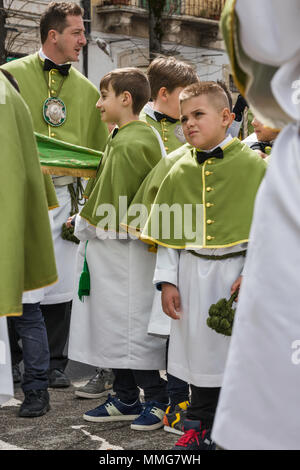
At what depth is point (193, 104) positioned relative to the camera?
12.5 feet

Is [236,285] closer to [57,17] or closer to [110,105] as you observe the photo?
[110,105]

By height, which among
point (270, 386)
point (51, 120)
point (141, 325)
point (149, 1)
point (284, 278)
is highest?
point (149, 1)

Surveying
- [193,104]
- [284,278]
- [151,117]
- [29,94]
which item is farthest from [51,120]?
[284,278]

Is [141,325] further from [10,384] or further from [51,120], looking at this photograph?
[51,120]

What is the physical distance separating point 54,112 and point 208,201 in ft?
6.29

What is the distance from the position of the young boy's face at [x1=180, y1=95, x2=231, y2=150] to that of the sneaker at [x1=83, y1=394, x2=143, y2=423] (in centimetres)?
141

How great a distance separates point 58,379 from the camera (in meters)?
5.22

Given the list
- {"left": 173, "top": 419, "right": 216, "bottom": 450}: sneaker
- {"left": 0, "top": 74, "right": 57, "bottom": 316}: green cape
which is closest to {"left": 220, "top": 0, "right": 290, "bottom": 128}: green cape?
{"left": 0, "top": 74, "right": 57, "bottom": 316}: green cape

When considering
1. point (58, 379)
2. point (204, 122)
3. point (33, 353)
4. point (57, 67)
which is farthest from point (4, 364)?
point (57, 67)

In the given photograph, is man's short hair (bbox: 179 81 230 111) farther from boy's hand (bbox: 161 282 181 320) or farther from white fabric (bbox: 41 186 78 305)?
white fabric (bbox: 41 186 78 305)

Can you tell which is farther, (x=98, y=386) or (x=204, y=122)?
(x=98, y=386)

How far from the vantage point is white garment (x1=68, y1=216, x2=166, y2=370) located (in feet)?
14.4

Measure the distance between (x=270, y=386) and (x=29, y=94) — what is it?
359 cm

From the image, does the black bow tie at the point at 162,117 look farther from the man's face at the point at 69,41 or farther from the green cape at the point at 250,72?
the green cape at the point at 250,72
